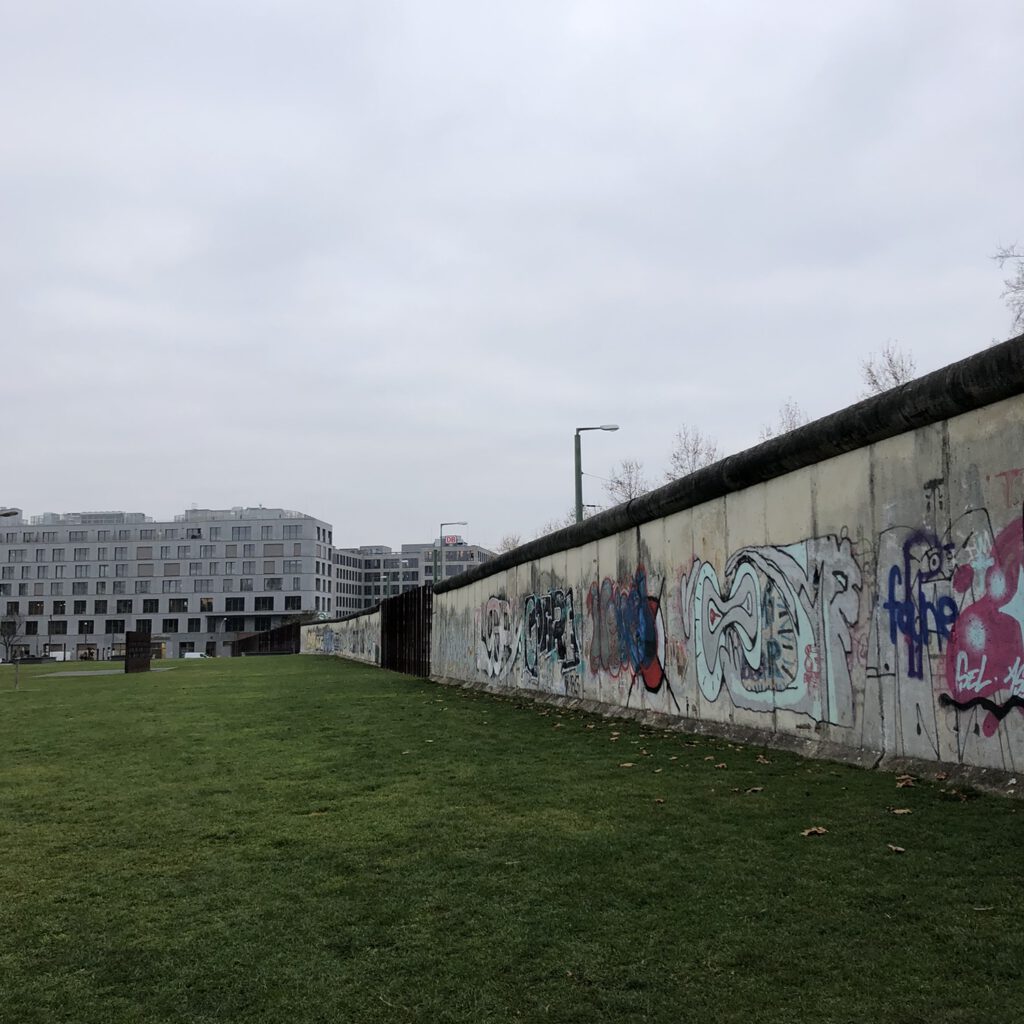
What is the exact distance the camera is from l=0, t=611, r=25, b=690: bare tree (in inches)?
4304

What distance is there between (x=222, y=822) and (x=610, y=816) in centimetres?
260

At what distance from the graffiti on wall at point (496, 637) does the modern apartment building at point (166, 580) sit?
11362 cm

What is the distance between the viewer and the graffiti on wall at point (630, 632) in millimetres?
12352

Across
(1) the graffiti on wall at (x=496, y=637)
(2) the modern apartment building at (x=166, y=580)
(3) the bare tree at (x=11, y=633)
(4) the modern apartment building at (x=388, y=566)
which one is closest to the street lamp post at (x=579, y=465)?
(1) the graffiti on wall at (x=496, y=637)

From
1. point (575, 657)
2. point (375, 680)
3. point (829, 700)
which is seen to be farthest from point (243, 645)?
point (829, 700)

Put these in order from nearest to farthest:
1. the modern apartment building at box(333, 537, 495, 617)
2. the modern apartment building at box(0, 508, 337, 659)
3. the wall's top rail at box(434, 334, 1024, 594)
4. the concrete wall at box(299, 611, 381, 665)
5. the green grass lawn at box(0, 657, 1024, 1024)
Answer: the green grass lawn at box(0, 657, 1024, 1024), the wall's top rail at box(434, 334, 1024, 594), the concrete wall at box(299, 611, 381, 665), the modern apartment building at box(0, 508, 337, 659), the modern apartment building at box(333, 537, 495, 617)

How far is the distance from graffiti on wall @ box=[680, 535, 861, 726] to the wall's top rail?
827mm

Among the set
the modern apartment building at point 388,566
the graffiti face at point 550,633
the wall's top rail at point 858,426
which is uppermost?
the modern apartment building at point 388,566

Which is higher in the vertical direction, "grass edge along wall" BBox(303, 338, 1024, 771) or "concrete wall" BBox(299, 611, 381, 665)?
"grass edge along wall" BBox(303, 338, 1024, 771)

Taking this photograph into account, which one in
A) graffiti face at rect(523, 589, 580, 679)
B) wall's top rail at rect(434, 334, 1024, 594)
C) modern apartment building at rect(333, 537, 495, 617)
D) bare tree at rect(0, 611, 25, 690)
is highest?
modern apartment building at rect(333, 537, 495, 617)

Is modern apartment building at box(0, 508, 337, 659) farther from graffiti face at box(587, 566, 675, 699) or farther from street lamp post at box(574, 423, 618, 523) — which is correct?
graffiti face at box(587, 566, 675, 699)

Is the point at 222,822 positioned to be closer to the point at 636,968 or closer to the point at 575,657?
the point at 636,968

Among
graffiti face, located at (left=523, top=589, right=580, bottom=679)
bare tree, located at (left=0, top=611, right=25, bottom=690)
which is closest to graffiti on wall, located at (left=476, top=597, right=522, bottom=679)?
graffiti face, located at (left=523, top=589, right=580, bottom=679)

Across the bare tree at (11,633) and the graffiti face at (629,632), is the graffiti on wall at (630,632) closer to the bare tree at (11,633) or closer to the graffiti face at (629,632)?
the graffiti face at (629,632)
